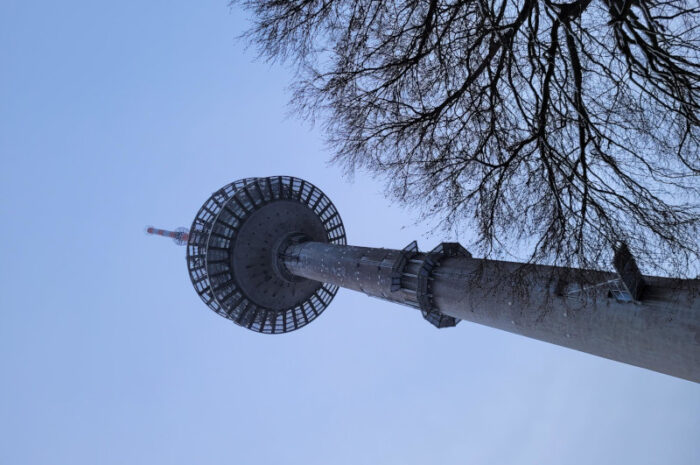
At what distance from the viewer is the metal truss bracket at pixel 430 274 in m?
14.7

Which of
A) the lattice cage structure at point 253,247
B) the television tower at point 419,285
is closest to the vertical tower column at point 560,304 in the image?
the television tower at point 419,285

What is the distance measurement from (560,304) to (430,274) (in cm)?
523

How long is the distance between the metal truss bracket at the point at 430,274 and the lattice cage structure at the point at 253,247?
15.5 m

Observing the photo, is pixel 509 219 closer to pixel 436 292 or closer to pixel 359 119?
pixel 359 119

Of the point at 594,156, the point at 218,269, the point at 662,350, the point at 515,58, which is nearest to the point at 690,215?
the point at 594,156

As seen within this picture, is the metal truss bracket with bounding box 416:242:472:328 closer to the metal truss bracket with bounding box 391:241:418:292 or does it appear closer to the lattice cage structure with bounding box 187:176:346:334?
the metal truss bracket with bounding box 391:241:418:292

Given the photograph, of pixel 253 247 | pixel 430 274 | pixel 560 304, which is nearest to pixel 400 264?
pixel 430 274

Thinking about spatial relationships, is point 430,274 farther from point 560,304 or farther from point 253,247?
point 253,247

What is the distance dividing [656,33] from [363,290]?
47.8 ft

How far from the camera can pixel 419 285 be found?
14.6 metres

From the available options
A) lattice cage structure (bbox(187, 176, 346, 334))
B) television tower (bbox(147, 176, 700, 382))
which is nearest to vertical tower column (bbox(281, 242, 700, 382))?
television tower (bbox(147, 176, 700, 382))

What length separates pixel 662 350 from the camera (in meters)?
7.98

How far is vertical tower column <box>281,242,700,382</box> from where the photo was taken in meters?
7.82

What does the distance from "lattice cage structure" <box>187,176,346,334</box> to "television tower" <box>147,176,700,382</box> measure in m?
0.07
